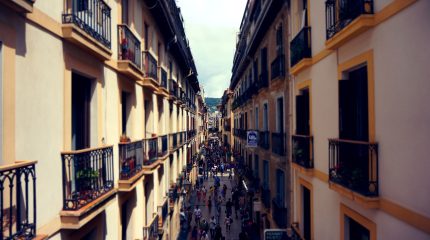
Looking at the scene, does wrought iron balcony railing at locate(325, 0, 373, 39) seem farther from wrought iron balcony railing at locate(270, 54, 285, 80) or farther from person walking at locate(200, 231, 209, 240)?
person walking at locate(200, 231, 209, 240)

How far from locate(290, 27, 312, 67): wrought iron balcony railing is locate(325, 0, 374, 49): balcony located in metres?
1.67

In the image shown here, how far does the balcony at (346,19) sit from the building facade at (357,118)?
0.02 meters

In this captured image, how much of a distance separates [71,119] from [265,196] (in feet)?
40.1

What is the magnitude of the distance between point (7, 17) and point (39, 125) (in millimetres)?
1605

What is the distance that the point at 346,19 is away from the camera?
6.23 metres

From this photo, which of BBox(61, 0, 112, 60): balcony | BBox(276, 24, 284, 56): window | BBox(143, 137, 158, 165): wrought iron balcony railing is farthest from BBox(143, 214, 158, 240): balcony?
BBox(276, 24, 284, 56): window

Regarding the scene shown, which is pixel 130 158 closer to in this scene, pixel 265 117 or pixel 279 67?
pixel 279 67

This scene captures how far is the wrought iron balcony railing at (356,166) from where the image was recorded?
18.1ft

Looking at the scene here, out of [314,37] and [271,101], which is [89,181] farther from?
[271,101]

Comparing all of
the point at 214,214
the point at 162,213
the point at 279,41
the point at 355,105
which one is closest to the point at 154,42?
the point at 279,41

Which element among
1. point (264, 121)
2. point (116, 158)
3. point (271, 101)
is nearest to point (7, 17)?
point (116, 158)

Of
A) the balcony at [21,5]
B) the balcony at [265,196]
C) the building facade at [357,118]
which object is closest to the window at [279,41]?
the building facade at [357,118]

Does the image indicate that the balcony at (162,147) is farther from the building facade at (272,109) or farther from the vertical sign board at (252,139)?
the building facade at (272,109)

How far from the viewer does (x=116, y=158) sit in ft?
27.9
